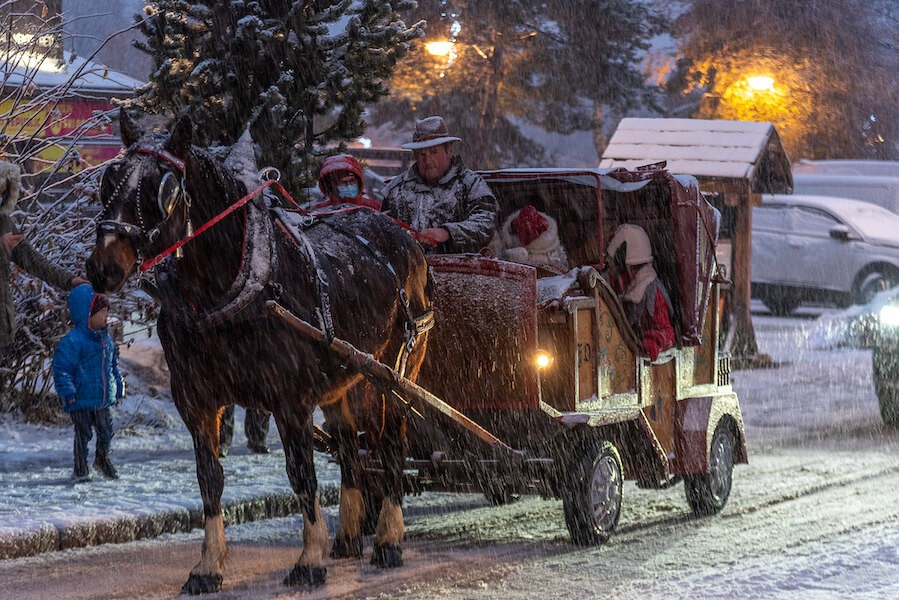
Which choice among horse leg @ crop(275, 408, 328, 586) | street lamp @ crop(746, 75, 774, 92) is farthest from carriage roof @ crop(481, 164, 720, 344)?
street lamp @ crop(746, 75, 774, 92)

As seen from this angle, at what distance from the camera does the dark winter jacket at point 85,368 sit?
10469mm

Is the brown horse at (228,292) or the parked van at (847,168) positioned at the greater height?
the parked van at (847,168)

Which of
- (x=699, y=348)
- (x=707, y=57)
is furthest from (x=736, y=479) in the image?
(x=707, y=57)

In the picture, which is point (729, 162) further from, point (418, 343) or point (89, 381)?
point (418, 343)

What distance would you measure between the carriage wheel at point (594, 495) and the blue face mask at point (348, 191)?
6.84 feet

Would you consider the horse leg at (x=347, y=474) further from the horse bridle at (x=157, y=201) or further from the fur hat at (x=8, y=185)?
the fur hat at (x=8, y=185)

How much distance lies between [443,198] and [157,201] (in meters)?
2.69

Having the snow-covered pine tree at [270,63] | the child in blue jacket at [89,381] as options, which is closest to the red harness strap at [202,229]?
the child in blue jacket at [89,381]

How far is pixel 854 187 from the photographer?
30.5m

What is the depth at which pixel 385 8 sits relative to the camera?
38.1 feet

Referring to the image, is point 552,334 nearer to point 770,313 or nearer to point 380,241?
point 380,241

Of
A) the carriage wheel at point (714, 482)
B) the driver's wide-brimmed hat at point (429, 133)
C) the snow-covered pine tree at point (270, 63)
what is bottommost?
the carriage wheel at point (714, 482)

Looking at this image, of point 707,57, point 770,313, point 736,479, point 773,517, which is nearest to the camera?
point 773,517

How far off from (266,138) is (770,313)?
1918 centimetres
